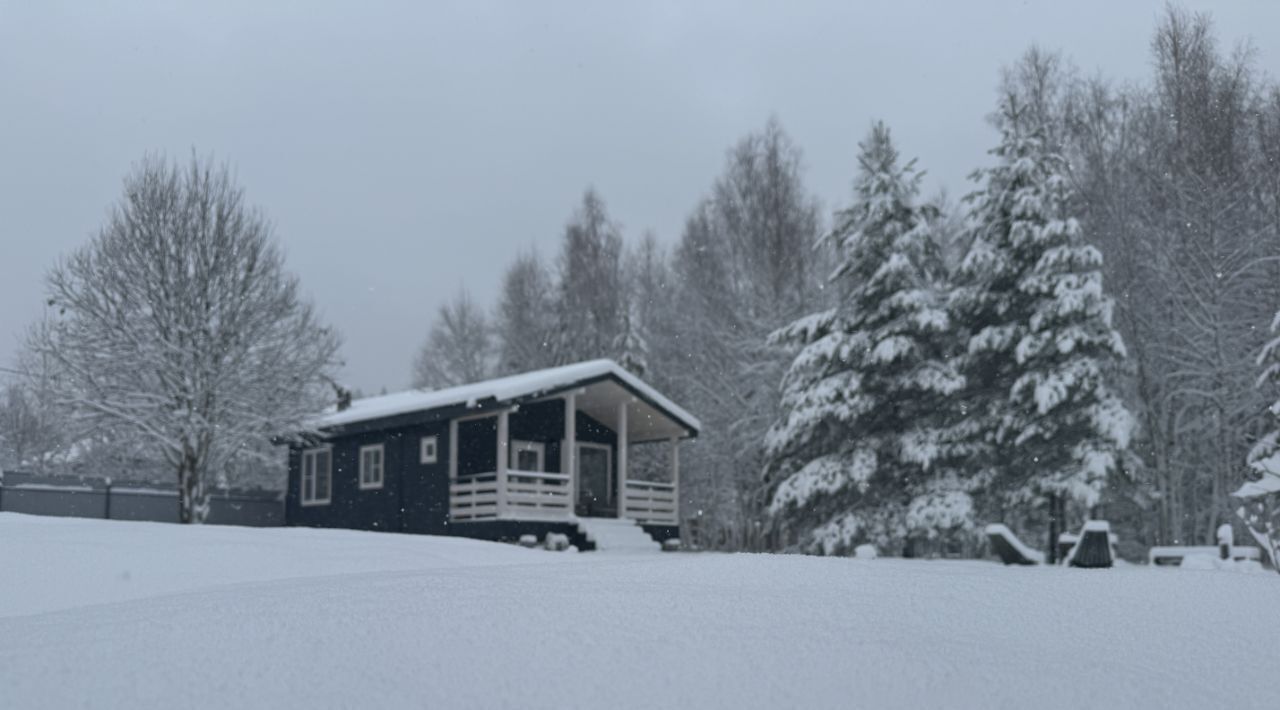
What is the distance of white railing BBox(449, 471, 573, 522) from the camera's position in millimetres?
22000

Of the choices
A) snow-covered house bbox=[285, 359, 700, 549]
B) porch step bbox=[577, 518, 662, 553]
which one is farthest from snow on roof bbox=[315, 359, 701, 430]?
porch step bbox=[577, 518, 662, 553]

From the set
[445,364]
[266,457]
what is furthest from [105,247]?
[445,364]

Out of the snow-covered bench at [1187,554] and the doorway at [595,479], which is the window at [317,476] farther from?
the snow-covered bench at [1187,554]

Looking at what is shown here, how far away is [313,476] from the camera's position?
2812cm

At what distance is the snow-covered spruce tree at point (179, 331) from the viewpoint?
803 inches

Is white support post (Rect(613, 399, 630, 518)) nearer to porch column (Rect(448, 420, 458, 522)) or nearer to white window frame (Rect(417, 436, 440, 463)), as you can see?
porch column (Rect(448, 420, 458, 522))

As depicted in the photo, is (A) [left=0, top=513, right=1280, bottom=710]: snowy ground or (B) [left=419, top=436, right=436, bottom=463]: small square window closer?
(A) [left=0, top=513, right=1280, bottom=710]: snowy ground

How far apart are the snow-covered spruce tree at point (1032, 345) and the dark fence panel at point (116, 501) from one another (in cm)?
1999

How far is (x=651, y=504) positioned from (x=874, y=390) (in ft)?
20.0

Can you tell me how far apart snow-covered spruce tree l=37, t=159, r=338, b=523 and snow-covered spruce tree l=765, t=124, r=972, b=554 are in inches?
427

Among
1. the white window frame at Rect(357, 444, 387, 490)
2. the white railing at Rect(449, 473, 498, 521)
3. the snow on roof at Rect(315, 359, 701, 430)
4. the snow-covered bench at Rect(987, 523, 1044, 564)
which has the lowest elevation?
the snow-covered bench at Rect(987, 523, 1044, 564)

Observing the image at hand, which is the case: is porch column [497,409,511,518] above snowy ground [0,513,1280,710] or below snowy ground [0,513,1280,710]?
above

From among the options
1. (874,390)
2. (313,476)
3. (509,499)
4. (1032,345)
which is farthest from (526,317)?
(1032,345)

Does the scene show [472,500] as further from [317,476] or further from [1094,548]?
[1094,548]
